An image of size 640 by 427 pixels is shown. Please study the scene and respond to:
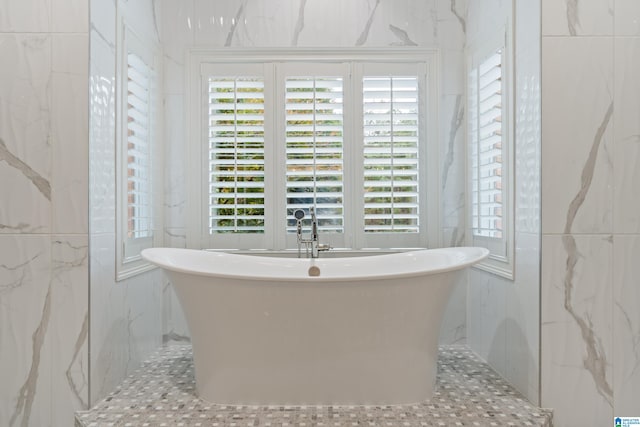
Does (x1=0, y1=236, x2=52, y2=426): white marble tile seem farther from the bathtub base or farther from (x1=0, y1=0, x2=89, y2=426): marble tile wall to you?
the bathtub base

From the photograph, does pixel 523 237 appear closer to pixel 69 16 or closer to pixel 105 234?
pixel 105 234

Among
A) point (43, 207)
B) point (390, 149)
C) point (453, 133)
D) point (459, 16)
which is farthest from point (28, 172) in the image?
point (459, 16)

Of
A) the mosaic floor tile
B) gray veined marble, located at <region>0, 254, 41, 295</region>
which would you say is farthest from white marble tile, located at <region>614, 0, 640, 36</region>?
gray veined marble, located at <region>0, 254, 41, 295</region>

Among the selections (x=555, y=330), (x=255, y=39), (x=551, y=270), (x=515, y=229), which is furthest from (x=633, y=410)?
(x=255, y=39)

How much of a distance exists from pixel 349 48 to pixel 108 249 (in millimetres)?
1872

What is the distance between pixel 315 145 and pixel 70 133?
55.0 inches

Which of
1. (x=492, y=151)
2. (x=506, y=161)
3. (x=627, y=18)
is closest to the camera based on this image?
(x=627, y=18)

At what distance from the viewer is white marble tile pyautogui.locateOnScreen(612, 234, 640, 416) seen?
6.31 feet

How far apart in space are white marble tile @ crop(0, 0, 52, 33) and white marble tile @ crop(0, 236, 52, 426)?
0.93 metres

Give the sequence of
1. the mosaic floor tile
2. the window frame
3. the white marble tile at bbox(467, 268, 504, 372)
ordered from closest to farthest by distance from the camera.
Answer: the mosaic floor tile
the window frame
the white marble tile at bbox(467, 268, 504, 372)

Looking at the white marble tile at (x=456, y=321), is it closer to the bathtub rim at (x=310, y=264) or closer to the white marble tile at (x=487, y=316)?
the white marble tile at (x=487, y=316)

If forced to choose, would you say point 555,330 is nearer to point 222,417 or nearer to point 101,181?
point 222,417

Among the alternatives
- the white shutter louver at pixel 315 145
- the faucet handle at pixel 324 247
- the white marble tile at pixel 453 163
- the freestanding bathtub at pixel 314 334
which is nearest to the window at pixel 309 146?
the white shutter louver at pixel 315 145

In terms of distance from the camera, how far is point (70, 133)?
6.37 ft
